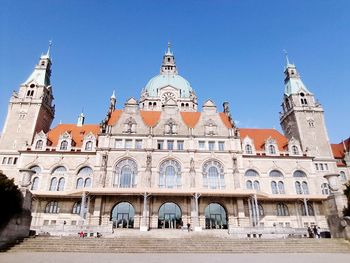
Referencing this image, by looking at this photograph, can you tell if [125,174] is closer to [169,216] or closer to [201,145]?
[169,216]

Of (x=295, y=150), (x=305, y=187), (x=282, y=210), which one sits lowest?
(x=282, y=210)

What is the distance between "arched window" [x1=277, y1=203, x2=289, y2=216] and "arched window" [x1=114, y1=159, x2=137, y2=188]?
1658 cm

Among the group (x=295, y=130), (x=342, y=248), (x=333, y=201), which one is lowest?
(x=342, y=248)

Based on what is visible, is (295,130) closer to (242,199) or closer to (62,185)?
(242,199)

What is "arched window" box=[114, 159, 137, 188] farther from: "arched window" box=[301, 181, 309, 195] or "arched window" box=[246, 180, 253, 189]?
"arched window" box=[301, 181, 309, 195]

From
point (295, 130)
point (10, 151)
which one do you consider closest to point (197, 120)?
point (295, 130)

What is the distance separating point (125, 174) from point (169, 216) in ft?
21.8

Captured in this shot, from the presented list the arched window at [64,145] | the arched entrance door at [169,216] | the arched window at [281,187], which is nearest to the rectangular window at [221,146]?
the arched window at [281,187]

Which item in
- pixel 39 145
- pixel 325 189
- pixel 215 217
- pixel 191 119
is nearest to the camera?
pixel 215 217

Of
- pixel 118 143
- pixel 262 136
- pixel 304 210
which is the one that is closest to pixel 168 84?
pixel 262 136

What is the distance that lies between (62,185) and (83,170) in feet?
8.95

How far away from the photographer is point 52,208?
26.7 metres

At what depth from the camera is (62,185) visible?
2795 centimetres

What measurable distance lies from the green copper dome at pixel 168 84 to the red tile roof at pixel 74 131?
16.6 meters
